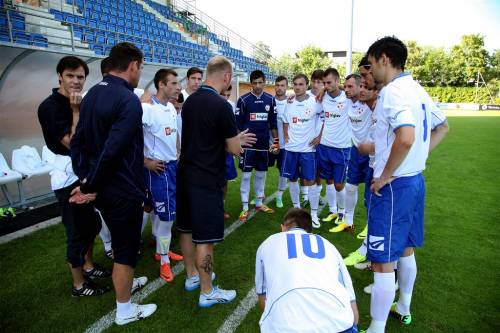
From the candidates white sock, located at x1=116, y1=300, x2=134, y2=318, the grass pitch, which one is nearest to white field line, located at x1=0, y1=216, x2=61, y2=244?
the grass pitch

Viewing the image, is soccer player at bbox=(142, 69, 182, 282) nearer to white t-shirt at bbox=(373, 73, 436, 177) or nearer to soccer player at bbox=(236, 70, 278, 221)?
soccer player at bbox=(236, 70, 278, 221)

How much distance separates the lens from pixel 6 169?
595cm

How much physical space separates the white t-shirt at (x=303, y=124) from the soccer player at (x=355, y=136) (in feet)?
2.37

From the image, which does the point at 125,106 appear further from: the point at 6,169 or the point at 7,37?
the point at 7,37

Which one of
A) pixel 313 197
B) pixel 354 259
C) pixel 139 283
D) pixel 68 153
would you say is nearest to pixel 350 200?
pixel 313 197

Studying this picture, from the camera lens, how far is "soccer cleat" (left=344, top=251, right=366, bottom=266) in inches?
169

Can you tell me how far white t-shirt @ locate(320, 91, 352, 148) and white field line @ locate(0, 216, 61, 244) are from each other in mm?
4916

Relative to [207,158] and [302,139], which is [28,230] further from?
[302,139]

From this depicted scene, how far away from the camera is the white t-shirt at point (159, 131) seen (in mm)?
3859

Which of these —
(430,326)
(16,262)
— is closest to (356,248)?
(430,326)

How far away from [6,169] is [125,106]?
15.8ft

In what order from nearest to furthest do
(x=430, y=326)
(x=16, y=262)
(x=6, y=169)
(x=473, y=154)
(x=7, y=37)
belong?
1. (x=430, y=326)
2. (x=16, y=262)
3. (x=6, y=169)
4. (x=7, y=37)
5. (x=473, y=154)

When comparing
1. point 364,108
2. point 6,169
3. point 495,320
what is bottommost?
point 495,320

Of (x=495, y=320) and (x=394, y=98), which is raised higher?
(x=394, y=98)
